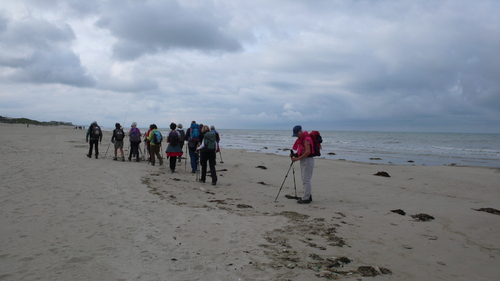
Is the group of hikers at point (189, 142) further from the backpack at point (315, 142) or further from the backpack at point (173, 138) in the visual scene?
the backpack at point (315, 142)

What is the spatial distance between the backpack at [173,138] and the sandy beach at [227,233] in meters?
2.87

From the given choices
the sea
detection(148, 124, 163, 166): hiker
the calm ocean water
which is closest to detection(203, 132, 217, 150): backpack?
detection(148, 124, 163, 166): hiker

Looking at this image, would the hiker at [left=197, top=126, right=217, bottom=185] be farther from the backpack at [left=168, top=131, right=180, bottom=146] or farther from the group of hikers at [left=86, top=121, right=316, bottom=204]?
the backpack at [left=168, top=131, right=180, bottom=146]

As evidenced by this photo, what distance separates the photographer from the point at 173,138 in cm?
1289

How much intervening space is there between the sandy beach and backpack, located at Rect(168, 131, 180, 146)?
113 inches

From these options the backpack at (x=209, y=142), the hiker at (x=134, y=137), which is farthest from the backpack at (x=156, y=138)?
the backpack at (x=209, y=142)

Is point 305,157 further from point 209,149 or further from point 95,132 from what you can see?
point 95,132

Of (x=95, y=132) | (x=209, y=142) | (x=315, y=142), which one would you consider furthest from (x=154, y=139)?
(x=315, y=142)

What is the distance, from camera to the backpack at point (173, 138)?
12859mm

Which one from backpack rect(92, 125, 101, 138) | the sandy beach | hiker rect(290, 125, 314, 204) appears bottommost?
the sandy beach

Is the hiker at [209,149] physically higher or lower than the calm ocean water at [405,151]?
higher

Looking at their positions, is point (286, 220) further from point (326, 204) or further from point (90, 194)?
point (90, 194)

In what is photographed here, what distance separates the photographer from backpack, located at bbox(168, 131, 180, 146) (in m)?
12.9

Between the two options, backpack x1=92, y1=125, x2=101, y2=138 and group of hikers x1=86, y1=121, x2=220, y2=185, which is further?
backpack x1=92, y1=125, x2=101, y2=138
